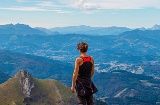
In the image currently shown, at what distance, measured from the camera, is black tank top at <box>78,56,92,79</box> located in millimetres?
21609

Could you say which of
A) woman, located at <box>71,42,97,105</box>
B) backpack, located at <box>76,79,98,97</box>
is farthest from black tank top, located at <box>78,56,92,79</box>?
backpack, located at <box>76,79,98,97</box>

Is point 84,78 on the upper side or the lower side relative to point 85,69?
lower

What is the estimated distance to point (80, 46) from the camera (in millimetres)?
21781

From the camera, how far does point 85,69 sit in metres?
21.8

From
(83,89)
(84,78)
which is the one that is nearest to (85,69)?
(84,78)

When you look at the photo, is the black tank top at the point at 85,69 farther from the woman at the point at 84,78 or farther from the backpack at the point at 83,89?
the backpack at the point at 83,89

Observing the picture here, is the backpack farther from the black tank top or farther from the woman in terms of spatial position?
the black tank top

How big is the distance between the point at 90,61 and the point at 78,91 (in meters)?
2.28

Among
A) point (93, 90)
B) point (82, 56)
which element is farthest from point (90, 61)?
point (93, 90)

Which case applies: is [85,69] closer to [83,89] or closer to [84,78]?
[84,78]

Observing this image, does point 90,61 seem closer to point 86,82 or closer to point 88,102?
point 86,82

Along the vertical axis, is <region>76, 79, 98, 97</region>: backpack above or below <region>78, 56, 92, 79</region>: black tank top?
below

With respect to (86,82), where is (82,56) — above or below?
above

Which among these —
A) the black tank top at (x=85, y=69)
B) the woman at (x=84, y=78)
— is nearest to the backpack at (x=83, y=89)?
the woman at (x=84, y=78)
